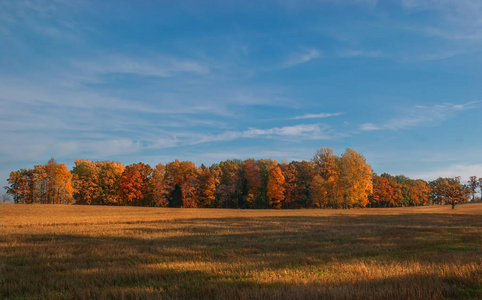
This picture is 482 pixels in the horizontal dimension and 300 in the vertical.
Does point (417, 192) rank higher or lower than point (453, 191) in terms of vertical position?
lower

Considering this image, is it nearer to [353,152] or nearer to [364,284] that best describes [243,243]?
[364,284]

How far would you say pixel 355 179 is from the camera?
6594cm

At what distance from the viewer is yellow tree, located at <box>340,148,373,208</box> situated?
215ft

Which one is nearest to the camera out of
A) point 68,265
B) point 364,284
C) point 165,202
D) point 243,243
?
point 364,284

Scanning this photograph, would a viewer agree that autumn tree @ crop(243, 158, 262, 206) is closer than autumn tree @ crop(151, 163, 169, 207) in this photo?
No

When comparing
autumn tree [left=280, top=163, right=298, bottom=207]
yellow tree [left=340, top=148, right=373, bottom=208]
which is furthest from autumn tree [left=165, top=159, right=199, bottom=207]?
yellow tree [left=340, top=148, right=373, bottom=208]

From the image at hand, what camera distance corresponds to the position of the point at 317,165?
9012cm

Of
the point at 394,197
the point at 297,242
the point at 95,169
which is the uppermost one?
the point at 95,169

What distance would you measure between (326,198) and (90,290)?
69789 mm

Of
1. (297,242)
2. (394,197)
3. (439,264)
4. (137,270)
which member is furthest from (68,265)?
(394,197)

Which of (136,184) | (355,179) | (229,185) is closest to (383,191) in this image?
(355,179)

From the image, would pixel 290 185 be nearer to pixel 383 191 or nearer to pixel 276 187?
pixel 276 187

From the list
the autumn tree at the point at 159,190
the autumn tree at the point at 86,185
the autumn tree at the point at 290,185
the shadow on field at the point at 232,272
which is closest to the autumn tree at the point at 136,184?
the autumn tree at the point at 159,190

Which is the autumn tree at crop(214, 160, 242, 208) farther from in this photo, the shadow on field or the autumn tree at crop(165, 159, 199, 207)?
the shadow on field
